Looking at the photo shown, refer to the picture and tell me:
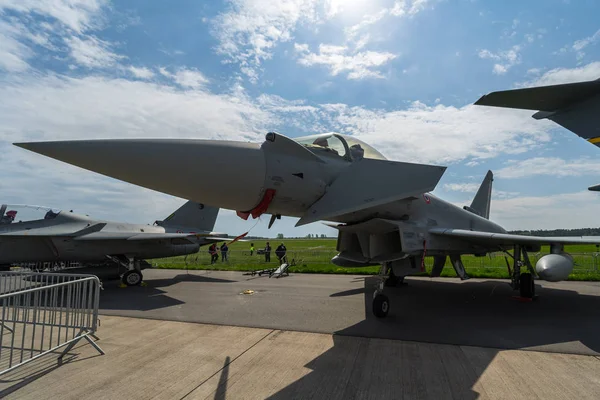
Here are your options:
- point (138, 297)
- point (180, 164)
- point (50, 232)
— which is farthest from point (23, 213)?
point (180, 164)

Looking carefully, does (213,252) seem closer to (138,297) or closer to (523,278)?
(138,297)

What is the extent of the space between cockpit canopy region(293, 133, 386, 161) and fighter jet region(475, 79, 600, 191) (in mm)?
1657

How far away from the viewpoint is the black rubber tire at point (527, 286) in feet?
26.2

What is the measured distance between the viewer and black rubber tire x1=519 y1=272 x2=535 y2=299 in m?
8.00

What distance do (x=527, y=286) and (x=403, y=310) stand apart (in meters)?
3.60

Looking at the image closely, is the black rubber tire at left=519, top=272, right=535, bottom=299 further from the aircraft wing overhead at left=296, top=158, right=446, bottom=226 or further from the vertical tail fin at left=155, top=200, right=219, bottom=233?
the vertical tail fin at left=155, top=200, right=219, bottom=233

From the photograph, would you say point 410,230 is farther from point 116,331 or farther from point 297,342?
point 116,331

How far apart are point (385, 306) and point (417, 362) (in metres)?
2.19

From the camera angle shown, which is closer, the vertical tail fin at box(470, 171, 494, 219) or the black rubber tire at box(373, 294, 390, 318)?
the black rubber tire at box(373, 294, 390, 318)

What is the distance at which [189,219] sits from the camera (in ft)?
48.8

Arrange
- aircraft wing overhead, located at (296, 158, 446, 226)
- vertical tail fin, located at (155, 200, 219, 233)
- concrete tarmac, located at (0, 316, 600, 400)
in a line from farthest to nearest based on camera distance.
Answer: vertical tail fin, located at (155, 200, 219, 233)
aircraft wing overhead, located at (296, 158, 446, 226)
concrete tarmac, located at (0, 316, 600, 400)

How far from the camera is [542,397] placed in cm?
307

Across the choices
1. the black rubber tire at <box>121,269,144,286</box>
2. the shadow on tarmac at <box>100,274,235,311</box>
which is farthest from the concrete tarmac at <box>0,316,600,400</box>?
the black rubber tire at <box>121,269,144,286</box>

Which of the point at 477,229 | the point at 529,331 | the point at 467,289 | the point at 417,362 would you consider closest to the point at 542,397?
the point at 417,362
